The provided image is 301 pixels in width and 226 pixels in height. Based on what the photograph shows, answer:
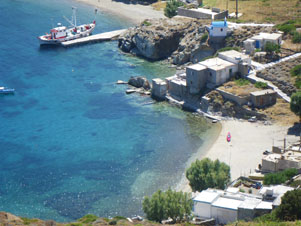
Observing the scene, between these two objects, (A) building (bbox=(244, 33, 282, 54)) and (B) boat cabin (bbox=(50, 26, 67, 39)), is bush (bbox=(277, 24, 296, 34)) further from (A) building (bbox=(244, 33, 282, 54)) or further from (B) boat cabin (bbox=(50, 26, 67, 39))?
(B) boat cabin (bbox=(50, 26, 67, 39))

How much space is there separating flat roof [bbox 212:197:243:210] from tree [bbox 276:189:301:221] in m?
5.16

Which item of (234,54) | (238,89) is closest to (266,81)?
(238,89)

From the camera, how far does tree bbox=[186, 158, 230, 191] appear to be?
57.4 m

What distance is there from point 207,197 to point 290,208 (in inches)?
354

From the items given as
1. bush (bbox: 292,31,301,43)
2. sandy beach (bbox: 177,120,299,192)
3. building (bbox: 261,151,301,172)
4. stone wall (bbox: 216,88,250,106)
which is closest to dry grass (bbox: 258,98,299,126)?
sandy beach (bbox: 177,120,299,192)

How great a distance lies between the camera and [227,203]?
50.9 metres

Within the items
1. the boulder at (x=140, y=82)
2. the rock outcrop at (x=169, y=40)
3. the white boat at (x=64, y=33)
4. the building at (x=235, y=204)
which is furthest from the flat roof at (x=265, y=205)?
the white boat at (x=64, y=33)

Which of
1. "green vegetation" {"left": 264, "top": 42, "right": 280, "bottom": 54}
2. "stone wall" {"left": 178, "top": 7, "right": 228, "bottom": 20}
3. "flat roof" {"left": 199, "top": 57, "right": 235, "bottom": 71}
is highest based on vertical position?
"stone wall" {"left": 178, "top": 7, "right": 228, "bottom": 20}

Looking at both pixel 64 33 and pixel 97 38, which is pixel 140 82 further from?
pixel 64 33

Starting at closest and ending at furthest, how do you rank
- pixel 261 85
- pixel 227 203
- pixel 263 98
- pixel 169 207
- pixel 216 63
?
pixel 227 203, pixel 169 207, pixel 263 98, pixel 261 85, pixel 216 63

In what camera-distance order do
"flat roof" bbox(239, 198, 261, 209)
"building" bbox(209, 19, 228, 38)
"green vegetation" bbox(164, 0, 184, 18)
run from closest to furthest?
"flat roof" bbox(239, 198, 261, 209)
"building" bbox(209, 19, 228, 38)
"green vegetation" bbox(164, 0, 184, 18)

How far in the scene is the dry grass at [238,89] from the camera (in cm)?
7794

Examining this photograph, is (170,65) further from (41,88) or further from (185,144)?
(185,144)

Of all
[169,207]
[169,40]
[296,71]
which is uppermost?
[296,71]
